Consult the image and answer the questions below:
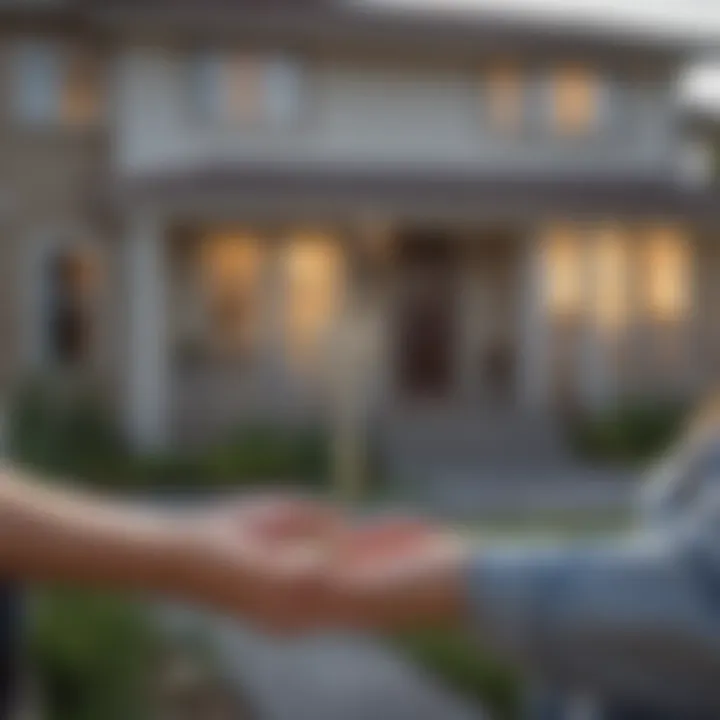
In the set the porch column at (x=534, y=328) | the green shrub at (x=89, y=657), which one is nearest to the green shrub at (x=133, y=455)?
the porch column at (x=534, y=328)

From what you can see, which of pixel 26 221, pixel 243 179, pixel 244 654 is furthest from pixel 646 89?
pixel 244 654

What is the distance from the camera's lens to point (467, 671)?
165 inches

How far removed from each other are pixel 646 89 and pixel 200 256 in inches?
160

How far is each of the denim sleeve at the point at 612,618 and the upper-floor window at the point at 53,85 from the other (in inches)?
418

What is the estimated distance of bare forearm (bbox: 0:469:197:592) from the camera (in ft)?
3.73

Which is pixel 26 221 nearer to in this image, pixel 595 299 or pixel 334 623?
pixel 595 299

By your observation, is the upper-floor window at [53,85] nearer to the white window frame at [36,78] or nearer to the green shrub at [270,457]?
the white window frame at [36,78]

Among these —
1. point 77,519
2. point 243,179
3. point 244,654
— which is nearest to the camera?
point 77,519

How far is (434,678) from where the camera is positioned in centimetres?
429

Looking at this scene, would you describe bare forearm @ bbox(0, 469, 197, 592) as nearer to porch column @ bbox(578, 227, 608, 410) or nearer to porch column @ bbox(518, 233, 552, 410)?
porch column @ bbox(518, 233, 552, 410)

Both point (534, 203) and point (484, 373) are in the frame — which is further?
point (484, 373)

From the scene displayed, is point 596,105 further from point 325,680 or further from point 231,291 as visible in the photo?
point 325,680

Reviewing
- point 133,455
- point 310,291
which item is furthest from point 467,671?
point 310,291

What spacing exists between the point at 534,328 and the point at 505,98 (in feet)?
6.49
